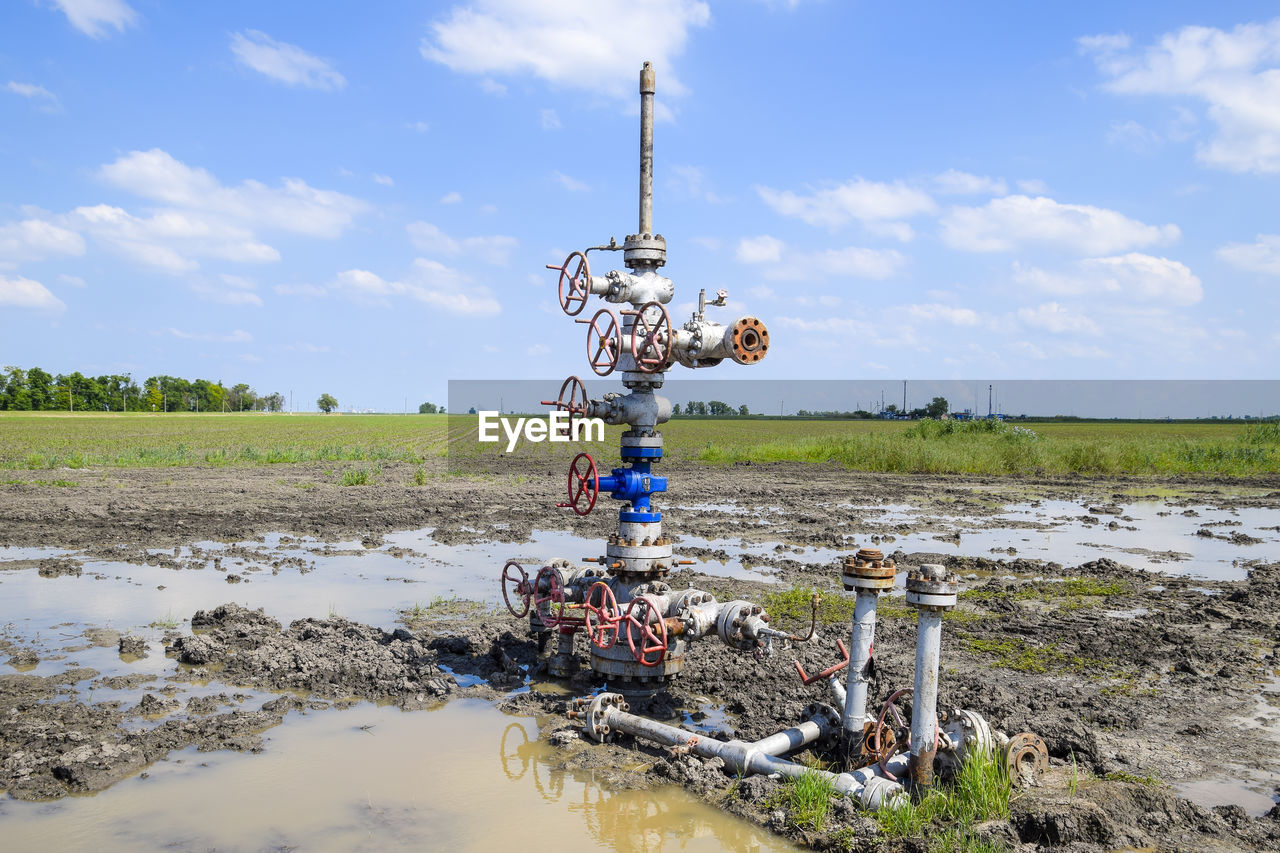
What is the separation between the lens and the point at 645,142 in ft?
25.4

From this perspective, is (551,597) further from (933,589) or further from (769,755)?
(933,589)

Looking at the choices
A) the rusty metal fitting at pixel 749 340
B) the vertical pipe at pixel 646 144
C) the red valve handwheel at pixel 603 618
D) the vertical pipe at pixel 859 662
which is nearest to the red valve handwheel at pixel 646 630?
the red valve handwheel at pixel 603 618

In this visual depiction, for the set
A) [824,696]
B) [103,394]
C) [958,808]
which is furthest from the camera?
[103,394]

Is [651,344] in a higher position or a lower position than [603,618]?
higher

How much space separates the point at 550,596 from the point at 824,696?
2.50 m

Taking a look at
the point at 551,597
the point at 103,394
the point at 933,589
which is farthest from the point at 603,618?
the point at 103,394

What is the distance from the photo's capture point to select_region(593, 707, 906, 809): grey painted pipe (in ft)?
16.6

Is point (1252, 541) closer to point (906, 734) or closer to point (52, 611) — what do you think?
point (906, 734)

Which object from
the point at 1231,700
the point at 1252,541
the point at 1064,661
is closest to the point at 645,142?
the point at 1064,661

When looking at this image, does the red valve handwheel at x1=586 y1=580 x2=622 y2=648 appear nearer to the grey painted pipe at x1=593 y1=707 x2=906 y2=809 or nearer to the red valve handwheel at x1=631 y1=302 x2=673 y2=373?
the grey painted pipe at x1=593 y1=707 x2=906 y2=809

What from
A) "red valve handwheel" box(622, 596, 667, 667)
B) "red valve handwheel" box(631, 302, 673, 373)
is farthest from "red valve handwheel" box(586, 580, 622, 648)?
"red valve handwheel" box(631, 302, 673, 373)

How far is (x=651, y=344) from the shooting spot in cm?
716

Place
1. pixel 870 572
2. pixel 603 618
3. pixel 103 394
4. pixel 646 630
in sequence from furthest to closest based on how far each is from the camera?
pixel 103 394 < pixel 603 618 < pixel 646 630 < pixel 870 572

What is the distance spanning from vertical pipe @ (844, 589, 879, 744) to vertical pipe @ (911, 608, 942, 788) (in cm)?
39
